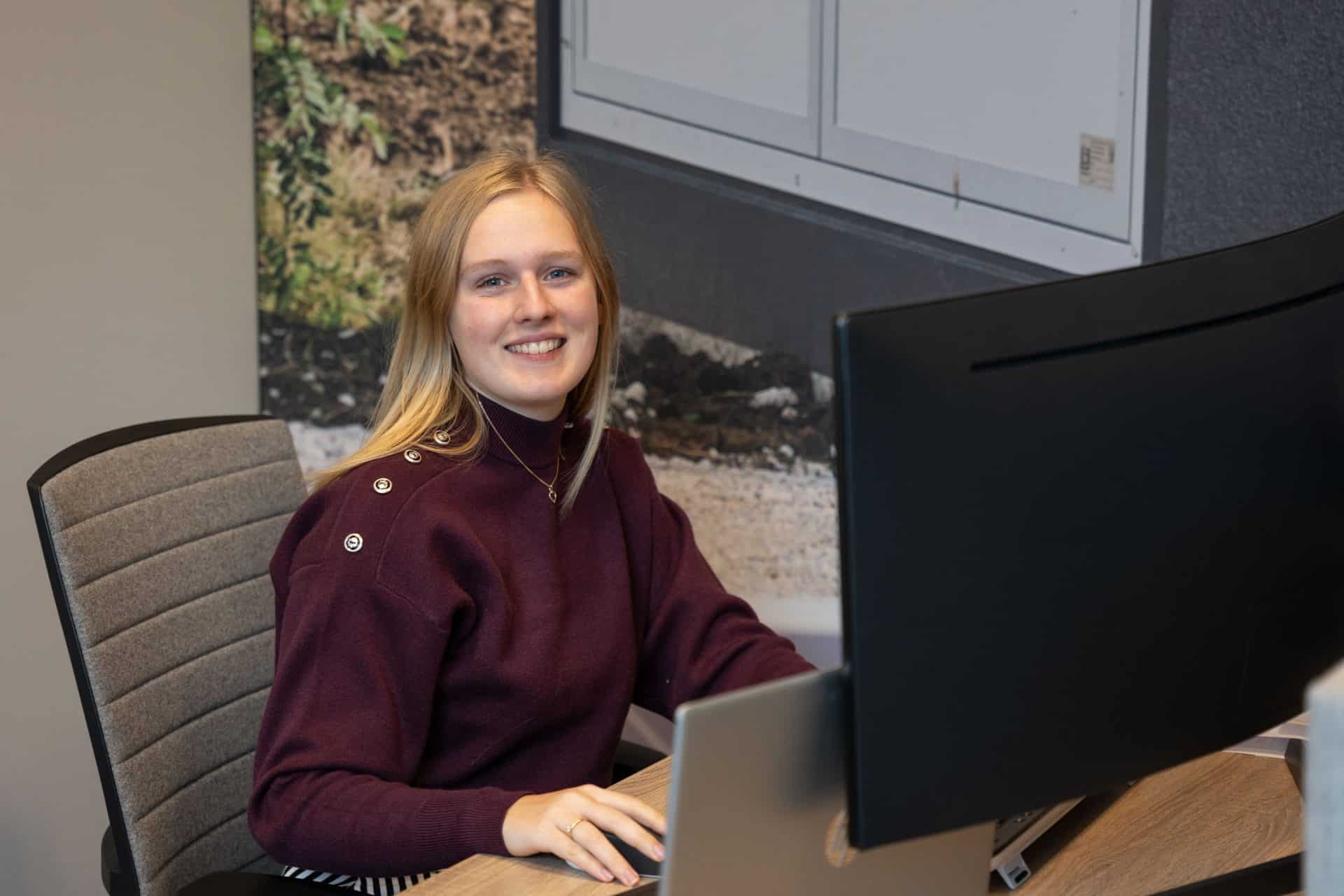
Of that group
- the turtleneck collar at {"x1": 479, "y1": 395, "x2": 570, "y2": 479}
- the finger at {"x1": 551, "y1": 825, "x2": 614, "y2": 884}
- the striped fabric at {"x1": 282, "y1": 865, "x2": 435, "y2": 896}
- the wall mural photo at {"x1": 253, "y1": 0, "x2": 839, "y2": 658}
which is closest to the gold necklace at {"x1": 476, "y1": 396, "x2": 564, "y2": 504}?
the turtleneck collar at {"x1": 479, "y1": 395, "x2": 570, "y2": 479}

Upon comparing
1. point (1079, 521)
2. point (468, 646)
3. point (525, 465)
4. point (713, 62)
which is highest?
point (713, 62)

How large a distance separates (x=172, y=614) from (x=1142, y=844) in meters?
1.02

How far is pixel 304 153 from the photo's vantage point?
2.54 meters

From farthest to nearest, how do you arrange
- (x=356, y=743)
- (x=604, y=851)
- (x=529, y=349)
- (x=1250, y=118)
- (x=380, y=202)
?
1. (x=380, y=202)
2. (x=1250, y=118)
3. (x=529, y=349)
4. (x=356, y=743)
5. (x=604, y=851)

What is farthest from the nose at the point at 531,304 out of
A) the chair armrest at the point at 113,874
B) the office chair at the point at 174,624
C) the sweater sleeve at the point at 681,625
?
the chair armrest at the point at 113,874

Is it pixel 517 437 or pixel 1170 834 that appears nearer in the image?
pixel 1170 834

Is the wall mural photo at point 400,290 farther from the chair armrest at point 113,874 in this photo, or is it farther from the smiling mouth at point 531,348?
the chair armrest at point 113,874

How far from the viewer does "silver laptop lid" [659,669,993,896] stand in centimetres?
72

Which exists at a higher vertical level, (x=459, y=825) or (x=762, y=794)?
(x=762, y=794)

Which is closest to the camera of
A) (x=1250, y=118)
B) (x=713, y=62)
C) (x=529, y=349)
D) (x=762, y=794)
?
(x=762, y=794)

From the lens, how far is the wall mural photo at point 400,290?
2.39 m

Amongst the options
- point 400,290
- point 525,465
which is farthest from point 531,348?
point 400,290

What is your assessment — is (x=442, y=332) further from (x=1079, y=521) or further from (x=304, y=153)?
(x=304, y=153)

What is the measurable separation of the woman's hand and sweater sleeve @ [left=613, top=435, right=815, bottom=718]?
0.51 meters
